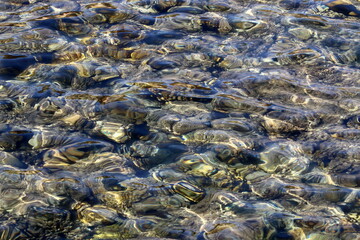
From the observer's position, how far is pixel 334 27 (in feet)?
16.1

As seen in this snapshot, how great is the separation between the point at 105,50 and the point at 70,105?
0.88m

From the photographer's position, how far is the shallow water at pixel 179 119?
2.77 meters

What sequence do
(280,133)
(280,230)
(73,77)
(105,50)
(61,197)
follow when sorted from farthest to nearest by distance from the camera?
(105,50), (73,77), (280,133), (61,197), (280,230)

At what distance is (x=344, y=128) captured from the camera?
11.6ft

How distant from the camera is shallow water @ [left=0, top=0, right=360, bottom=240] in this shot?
277cm

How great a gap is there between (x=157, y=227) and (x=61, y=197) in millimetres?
572

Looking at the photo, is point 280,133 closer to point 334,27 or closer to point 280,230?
point 280,230

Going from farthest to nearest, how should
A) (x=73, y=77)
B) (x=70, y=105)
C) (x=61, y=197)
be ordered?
(x=73, y=77), (x=70, y=105), (x=61, y=197)

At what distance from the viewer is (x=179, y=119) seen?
3.62 metres

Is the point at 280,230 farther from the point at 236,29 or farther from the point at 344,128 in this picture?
the point at 236,29

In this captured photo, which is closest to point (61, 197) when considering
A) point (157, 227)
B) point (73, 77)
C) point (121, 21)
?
point (157, 227)

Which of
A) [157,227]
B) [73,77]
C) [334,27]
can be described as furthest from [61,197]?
[334,27]

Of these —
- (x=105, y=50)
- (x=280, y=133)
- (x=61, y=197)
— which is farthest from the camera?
(x=105, y=50)

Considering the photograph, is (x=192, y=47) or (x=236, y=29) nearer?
(x=192, y=47)
